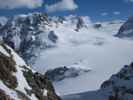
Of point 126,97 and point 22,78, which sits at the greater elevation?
Answer: point 22,78

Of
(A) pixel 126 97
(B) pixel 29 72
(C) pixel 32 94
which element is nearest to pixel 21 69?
(B) pixel 29 72

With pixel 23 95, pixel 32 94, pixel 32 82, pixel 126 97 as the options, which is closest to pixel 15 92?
pixel 23 95

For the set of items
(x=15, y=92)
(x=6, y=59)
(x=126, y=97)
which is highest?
(x=6, y=59)

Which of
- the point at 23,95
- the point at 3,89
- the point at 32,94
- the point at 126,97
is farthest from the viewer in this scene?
the point at 126,97

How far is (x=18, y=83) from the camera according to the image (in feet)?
219

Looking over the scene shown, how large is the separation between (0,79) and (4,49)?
15452 mm

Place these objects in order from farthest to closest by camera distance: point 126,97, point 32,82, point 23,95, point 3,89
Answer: point 126,97, point 32,82, point 23,95, point 3,89

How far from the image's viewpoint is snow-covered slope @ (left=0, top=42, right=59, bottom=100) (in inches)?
2388

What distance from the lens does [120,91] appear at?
182 m

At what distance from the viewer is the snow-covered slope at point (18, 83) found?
60662 millimetres

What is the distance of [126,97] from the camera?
17262 cm

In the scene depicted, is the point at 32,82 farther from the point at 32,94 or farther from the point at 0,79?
the point at 0,79

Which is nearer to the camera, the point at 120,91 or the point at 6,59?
the point at 6,59

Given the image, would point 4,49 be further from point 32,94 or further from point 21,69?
point 32,94
